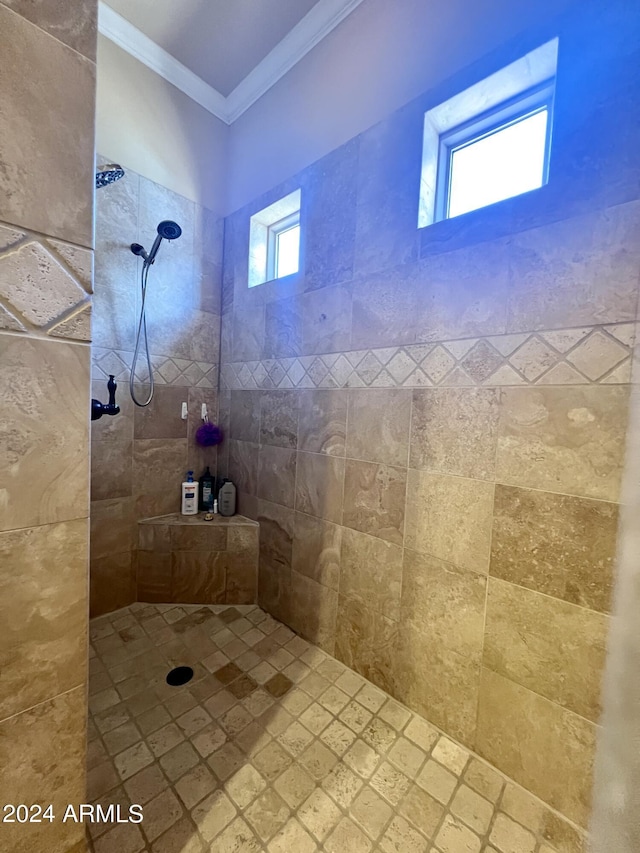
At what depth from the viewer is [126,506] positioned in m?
1.82

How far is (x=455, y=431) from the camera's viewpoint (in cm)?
113

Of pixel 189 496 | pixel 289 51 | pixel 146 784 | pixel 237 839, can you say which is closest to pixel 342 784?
pixel 237 839

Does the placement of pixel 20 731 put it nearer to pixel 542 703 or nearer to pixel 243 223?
pixel 542 703

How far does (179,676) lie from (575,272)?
203 centimetres

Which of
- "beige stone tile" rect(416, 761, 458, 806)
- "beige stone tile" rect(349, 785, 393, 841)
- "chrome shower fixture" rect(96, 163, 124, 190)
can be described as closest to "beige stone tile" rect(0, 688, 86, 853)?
"beige stone tile" rect(349, 785, 393, 841)

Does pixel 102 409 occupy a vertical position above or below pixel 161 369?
below

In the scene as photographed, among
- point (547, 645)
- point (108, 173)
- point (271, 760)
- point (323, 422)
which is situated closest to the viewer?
point (547, 645)

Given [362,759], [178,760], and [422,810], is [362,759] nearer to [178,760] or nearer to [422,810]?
[422,810]

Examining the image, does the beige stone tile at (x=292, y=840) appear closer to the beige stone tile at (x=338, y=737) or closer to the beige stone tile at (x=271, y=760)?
the beige stone tile at (x=271, y=760)

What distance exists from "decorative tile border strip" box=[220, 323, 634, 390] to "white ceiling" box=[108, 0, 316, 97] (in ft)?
5.18

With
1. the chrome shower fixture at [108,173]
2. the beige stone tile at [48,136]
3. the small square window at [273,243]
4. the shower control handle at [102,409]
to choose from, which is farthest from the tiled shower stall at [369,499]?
the chrome shower fixture at [108,173]

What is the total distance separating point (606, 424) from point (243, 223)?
2.04m

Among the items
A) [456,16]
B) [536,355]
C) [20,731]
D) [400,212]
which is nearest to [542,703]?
[536,355]

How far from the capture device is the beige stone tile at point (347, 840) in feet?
2.83
